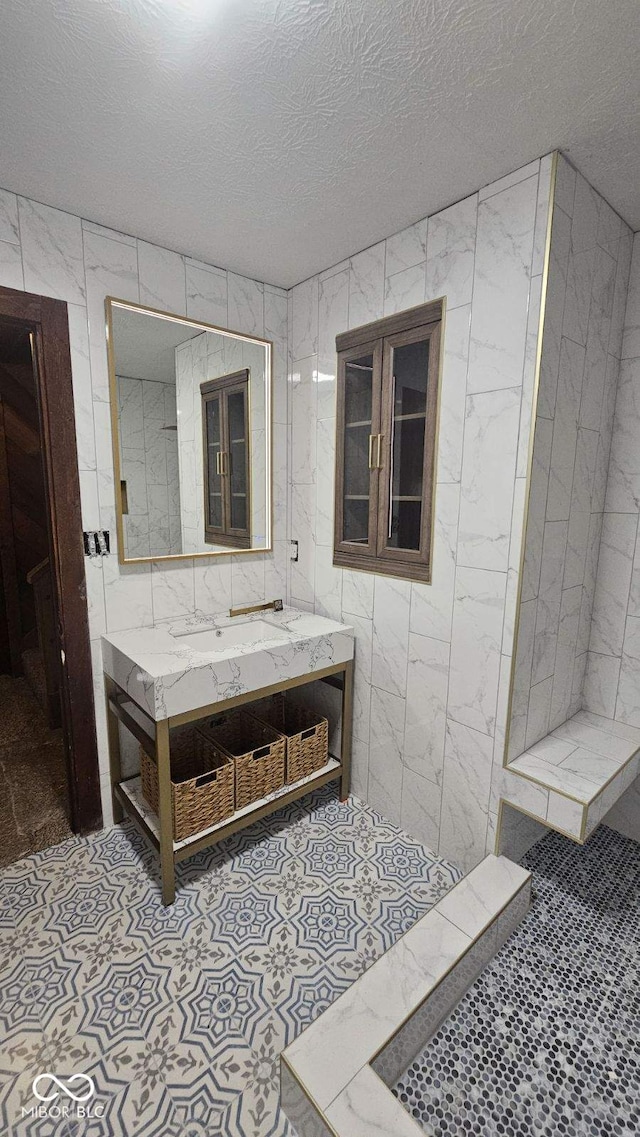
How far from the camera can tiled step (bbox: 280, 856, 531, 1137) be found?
3.69 feet

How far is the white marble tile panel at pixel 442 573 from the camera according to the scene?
184 cm

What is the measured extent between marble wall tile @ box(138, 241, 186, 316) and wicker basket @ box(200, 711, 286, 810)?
6.14 ft

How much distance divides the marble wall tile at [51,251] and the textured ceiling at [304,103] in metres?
0.06

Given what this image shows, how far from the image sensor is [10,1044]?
133cm

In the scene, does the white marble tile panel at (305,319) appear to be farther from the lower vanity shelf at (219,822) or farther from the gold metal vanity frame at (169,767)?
the lower vanity shelf at (219,822)

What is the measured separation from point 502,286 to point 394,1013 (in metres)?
2.20

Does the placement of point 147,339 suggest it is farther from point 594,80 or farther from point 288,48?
point 594,80

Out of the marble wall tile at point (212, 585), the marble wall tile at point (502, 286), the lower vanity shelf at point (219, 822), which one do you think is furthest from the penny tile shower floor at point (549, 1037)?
the marble wall tile at point (502, 286)

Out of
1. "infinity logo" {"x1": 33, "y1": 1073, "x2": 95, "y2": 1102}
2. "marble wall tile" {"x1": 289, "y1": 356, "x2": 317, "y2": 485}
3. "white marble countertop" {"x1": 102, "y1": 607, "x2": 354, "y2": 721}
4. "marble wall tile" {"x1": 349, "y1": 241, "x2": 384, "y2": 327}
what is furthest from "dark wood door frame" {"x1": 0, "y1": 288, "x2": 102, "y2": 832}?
"marble wall tile" {"x1": 349, "y1": 241, "x2": 384, "y2": 327}

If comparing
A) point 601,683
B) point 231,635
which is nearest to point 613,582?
point 601,683

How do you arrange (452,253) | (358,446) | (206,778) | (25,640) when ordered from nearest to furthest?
(452,253), (206,778), (358,446), (25,640)

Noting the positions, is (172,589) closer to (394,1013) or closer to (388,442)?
(388,442)

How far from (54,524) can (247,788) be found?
1308 millimetres

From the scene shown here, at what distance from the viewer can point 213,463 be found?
2.33 meters
